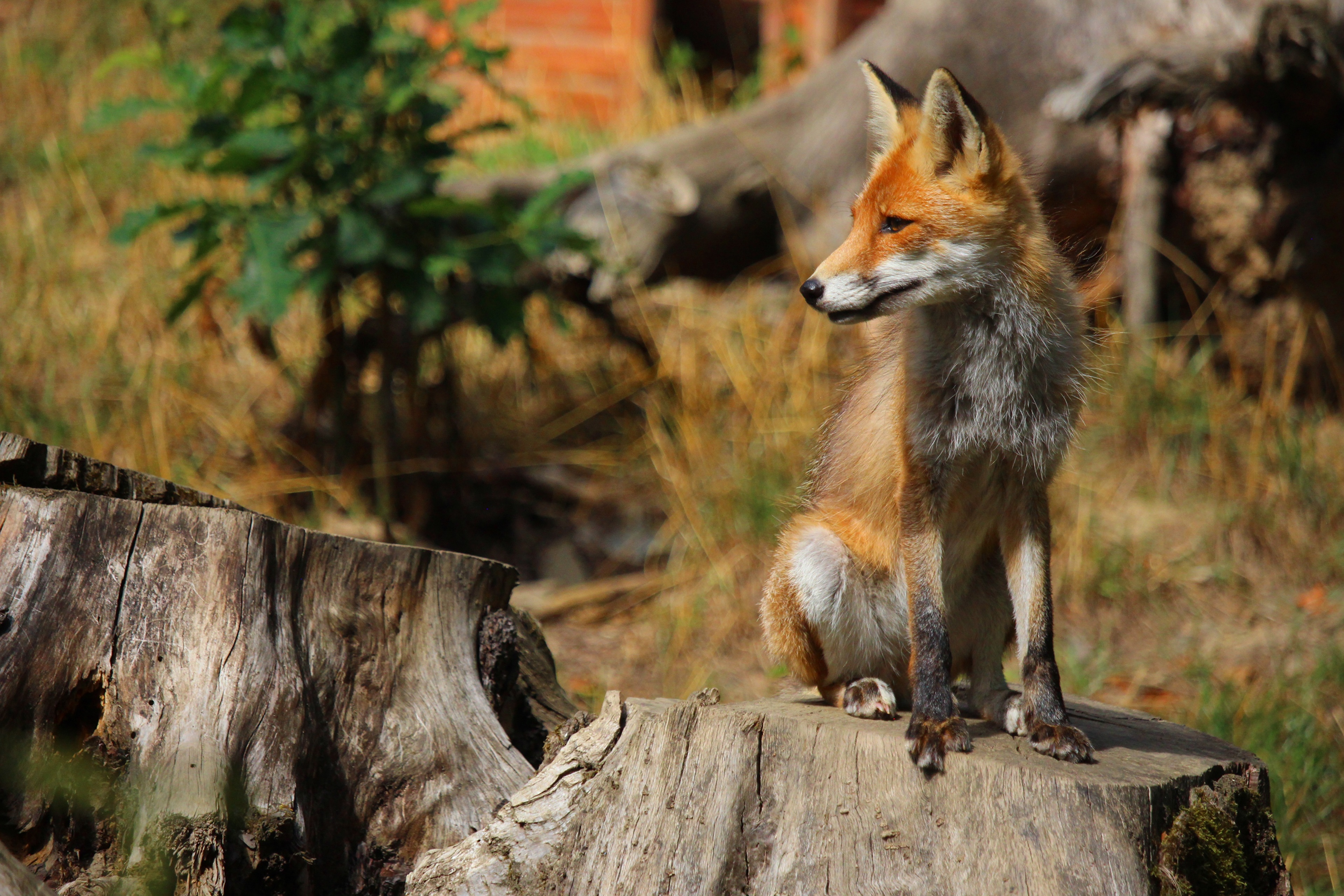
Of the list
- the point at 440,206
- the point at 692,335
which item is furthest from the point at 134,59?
the point at 692,335

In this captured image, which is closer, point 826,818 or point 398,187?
point 826,818

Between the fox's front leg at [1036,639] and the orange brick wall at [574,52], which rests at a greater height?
the orange brick wall at [574,52]

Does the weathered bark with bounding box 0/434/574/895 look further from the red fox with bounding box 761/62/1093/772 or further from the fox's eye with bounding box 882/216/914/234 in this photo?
the fox's eye with bounding box 882/216/914/234

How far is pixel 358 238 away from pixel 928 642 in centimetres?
396

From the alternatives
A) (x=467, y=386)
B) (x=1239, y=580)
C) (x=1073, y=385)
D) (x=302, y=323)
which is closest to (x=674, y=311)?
(x=467, y=386)

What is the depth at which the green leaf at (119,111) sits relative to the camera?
5.47 meters

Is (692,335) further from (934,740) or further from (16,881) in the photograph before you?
(16,881)

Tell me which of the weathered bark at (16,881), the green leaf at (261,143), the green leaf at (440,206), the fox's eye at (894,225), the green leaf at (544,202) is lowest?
the weathered bark at (16,881)

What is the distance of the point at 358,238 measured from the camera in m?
5.64

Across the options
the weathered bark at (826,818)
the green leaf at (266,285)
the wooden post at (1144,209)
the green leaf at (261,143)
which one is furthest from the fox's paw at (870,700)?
the wooden post at (1144,209)

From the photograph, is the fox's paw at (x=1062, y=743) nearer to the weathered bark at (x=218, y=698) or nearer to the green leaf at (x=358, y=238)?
the weathered bark at (x=218, y=698)

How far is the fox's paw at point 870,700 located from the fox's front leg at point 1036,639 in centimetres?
35

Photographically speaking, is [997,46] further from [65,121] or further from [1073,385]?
[65,121]

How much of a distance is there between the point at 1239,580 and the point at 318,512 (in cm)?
556
